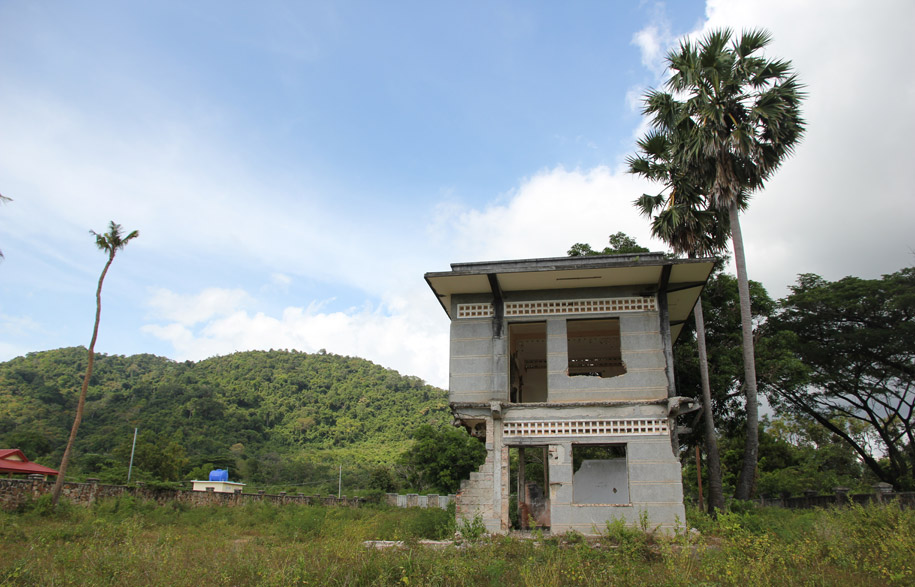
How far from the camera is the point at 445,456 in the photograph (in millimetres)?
46406

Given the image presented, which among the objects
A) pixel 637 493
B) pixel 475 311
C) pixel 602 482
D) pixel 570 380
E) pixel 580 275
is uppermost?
pixel 580 275

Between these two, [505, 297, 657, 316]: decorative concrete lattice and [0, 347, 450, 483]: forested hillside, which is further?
[0, 347, 450, 483]: forested hillside

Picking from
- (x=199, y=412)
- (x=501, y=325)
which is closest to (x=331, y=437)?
(x=199, y=412)

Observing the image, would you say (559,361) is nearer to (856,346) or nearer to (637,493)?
(637,493)

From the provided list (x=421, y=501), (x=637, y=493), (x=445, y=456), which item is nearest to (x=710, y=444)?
(x=637, y=493)

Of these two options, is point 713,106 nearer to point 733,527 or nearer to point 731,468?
point 733,527

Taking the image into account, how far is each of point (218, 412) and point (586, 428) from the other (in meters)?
59.7

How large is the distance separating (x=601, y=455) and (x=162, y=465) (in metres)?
33.3

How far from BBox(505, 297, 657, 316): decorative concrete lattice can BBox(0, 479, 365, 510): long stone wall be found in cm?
1901

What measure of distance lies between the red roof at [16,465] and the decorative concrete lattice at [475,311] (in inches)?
1155

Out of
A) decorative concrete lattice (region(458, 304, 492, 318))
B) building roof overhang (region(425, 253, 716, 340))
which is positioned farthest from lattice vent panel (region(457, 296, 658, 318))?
building roof overhang (region(425, 253, 716, 340))

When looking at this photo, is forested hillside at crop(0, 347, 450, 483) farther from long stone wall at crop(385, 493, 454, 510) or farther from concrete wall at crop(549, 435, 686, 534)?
concrete wall at crop(549, 435, 686, 534)

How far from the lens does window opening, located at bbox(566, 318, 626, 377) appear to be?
52.4 ft

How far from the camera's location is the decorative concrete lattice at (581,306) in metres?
14.4
